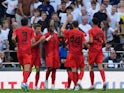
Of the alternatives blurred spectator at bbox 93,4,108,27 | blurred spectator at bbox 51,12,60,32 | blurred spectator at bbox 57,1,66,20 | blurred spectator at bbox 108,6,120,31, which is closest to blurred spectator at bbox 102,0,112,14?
blurred spectator at bbox 108,6,120,31

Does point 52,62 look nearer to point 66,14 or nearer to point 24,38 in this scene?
point 24,38

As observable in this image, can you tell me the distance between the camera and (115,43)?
27.3 meters

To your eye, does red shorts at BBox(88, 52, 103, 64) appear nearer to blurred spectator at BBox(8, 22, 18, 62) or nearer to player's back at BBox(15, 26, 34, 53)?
player's back at BBox(15, 26, 34, 53)

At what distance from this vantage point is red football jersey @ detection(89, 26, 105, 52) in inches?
917

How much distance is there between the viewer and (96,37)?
23.4 m

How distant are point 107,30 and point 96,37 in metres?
4.19

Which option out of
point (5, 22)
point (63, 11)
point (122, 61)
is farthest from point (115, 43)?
point (5, 22)

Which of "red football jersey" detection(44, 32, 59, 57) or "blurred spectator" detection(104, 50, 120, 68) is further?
"blurred spectator" detection(104, 50, 120, 68)

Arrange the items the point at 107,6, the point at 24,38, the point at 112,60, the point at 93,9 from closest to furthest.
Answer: the point at 24,38, the point at 112,60, the point at 93,9, the point at 107,6

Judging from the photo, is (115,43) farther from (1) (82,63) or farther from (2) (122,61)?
(1) (82,63)

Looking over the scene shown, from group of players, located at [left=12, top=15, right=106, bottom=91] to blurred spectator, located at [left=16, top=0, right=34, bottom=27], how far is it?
3945 millimetres

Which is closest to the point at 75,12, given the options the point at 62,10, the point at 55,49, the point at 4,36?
the point at 62,10

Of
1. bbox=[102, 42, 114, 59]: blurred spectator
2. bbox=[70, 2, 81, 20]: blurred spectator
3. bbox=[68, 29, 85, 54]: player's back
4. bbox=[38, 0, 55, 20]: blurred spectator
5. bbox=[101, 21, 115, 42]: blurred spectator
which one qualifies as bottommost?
bbox=[102, 42, 114, 59]: blurred spectator

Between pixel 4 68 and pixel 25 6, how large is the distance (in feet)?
11.2
